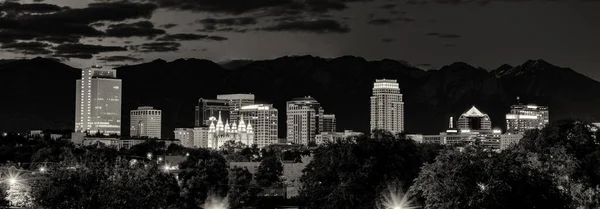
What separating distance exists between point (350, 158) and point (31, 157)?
6851 cm

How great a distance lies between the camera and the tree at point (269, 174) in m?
87.2

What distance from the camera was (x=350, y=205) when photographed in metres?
37.3

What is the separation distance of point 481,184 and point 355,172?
9.47 metres

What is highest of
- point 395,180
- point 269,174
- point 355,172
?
point 355,172

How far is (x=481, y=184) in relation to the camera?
30172 millimetres

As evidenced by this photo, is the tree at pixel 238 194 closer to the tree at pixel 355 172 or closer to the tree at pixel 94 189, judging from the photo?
the tree at pixel 355 172

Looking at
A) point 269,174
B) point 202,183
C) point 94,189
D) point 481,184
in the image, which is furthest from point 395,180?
point 269,174

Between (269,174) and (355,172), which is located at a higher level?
(355,172)

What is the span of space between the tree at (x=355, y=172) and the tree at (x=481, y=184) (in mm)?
6242

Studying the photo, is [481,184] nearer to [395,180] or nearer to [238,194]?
[395,180]

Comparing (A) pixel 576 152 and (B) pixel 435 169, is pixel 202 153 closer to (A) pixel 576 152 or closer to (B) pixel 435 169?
(A) pixel 576 152

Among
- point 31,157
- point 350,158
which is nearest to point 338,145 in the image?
point 350,158

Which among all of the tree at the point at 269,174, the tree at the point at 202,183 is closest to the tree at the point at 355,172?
the tree at the point at 202,183

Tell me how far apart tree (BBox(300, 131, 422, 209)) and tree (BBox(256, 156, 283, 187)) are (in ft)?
139
